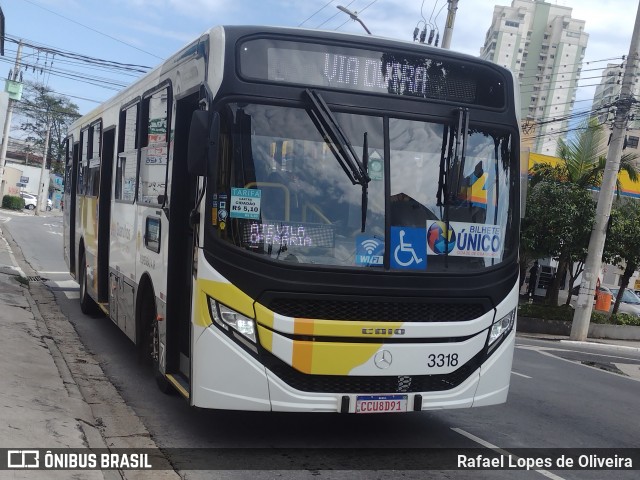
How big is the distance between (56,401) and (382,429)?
9.96ft

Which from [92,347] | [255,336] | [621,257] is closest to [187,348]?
[255,336]

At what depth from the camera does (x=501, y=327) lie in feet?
21.6

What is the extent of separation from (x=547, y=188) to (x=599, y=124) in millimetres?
3440

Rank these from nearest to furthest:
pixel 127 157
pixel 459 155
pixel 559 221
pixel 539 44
Answer: pixel 459 155
pixel 127 157
pixel 559 221
pixel 539 44

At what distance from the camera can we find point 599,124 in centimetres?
2512

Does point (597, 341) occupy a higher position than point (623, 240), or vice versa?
point (623, 240)

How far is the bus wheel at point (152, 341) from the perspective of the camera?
7.62 metres

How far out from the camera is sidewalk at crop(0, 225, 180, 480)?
5.60 meters

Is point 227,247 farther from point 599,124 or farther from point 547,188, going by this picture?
point 599,124

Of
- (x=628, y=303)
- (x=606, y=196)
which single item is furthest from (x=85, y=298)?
(x=628, y=303)

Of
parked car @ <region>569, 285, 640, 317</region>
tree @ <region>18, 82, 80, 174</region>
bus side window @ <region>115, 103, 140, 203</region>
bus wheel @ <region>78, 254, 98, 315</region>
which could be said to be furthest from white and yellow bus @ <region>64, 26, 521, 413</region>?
tree @ <region>18, 82, 80, 174</region>

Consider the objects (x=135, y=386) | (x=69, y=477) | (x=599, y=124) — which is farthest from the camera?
(x=599, y=124)

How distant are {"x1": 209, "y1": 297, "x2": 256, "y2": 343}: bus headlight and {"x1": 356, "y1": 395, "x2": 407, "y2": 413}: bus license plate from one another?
99cm

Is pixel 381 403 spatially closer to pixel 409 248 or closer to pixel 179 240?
pixel 409 248
